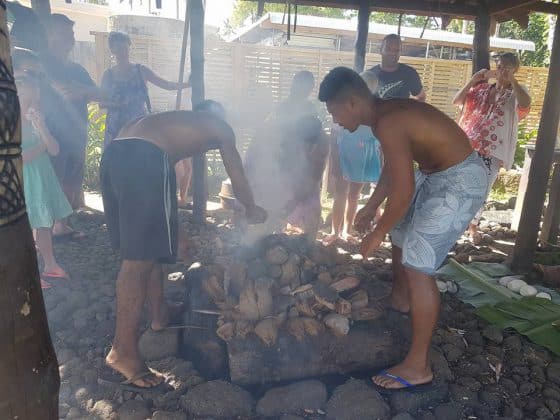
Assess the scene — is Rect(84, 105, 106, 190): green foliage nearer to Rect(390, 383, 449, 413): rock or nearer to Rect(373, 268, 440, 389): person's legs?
Rect(373, 268, 440, 389): person's legs

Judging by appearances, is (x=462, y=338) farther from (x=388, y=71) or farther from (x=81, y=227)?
(x=81, y=227)

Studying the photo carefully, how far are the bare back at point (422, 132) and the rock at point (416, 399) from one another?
1342 mm

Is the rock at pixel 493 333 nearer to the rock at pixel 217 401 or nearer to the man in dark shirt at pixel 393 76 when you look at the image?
the rock at pixel 217 401

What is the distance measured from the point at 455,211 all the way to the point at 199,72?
355 centimetres

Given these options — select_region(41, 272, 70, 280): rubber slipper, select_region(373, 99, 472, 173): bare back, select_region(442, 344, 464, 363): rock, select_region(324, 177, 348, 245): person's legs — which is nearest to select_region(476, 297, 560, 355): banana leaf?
select_region(442, 344, 464, 363): rock

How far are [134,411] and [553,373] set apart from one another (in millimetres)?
2640

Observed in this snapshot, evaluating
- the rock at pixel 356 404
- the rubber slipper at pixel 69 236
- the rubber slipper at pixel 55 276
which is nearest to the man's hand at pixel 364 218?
the rock at pixel 356 404

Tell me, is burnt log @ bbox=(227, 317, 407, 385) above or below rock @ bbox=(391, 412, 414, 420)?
above

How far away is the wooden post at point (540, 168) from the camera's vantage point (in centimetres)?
418

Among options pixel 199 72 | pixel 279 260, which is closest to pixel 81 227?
pixel 199 72

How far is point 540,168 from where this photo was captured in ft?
14.0

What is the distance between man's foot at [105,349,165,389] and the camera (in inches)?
105

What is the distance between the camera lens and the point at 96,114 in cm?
841

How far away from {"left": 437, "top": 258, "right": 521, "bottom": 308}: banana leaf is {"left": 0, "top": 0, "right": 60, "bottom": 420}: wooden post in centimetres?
354
